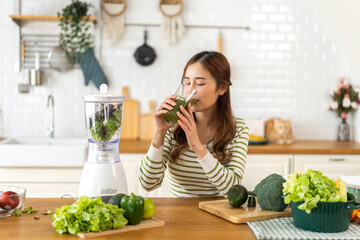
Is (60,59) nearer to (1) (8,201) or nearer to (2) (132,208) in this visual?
(1) (8,201)

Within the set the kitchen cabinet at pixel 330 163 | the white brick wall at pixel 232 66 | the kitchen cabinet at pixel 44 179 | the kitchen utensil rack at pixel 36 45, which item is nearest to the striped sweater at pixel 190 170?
the kitchen cabinet at pixel 44 179

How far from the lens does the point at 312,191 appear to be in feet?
5.47

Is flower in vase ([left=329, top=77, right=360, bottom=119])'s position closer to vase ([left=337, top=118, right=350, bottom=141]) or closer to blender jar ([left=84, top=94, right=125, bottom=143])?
vase ([left=337, top=118, right=350, bottom=141])

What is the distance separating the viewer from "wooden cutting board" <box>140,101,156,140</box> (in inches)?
174

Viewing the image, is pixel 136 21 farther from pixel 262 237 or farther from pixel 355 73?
pixel 262 237

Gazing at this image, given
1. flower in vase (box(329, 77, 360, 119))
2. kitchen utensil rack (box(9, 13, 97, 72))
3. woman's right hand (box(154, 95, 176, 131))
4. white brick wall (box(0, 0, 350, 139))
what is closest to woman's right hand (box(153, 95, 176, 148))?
woman's right hand (box(154, 95, 176, 131))

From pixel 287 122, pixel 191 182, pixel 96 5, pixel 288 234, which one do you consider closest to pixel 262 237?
pixel 288 234

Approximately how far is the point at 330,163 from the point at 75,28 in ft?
8.08

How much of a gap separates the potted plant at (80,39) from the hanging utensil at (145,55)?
351 millimetres

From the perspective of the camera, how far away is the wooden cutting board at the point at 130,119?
4418 mm

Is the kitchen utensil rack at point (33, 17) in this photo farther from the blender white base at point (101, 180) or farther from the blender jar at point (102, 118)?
the blender white base at point (101, 180)

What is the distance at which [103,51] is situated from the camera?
4.42 metres

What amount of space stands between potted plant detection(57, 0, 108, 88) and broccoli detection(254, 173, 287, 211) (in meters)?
2.72

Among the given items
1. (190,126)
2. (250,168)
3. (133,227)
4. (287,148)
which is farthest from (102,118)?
(287,148)
